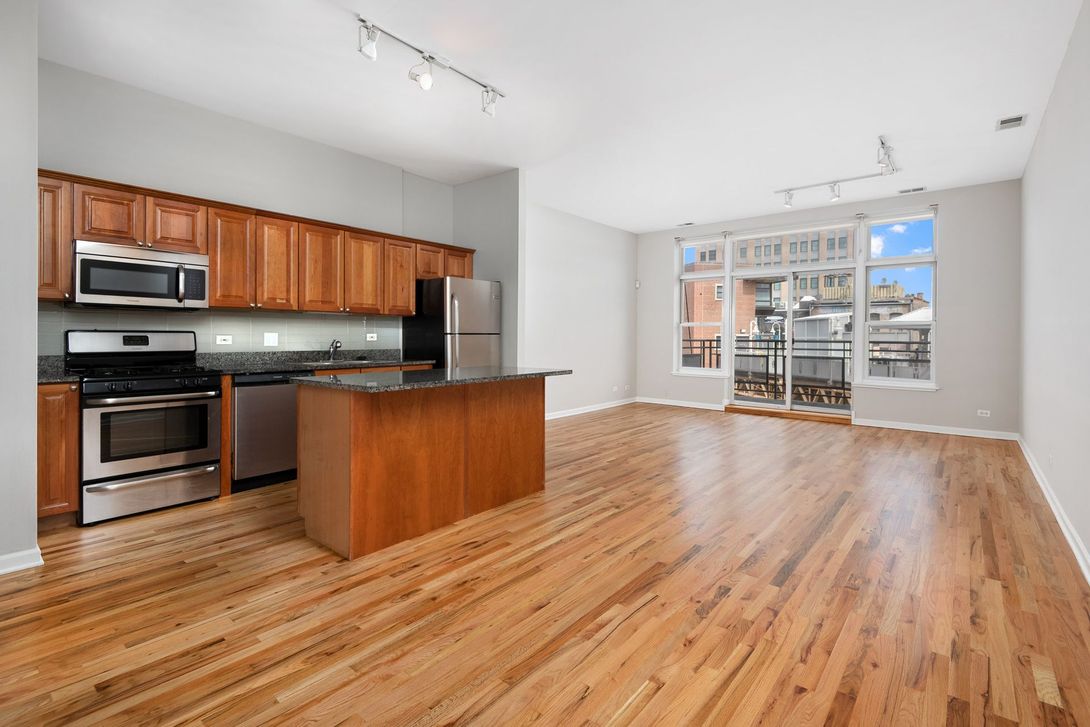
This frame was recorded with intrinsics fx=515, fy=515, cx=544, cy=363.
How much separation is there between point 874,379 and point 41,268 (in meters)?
8.34

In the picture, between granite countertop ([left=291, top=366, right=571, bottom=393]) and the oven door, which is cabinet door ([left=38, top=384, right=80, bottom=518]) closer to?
the oven door

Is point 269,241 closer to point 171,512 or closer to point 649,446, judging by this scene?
point 171,512

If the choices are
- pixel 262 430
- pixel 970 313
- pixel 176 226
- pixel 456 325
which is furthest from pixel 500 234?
pixel 970 313

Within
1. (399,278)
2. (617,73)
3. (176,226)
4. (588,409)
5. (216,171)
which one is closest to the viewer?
(617,73)

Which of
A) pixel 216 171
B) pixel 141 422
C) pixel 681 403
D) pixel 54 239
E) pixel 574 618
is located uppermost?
pixel 216 171

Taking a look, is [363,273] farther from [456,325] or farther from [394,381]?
[394,381]

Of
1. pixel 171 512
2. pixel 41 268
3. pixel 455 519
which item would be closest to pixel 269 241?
pixel 41 268

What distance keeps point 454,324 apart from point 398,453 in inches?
96.0

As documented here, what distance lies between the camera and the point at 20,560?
8.20 feet

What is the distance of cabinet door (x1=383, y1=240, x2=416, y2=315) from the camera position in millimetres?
4992

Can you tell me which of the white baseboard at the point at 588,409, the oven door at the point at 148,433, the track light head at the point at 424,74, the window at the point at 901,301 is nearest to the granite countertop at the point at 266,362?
the oven door at the point at 148,433

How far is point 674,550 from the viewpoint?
276 centimetres

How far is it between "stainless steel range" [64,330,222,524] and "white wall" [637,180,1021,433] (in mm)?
7299

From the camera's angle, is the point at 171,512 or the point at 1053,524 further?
the point at 171,512
